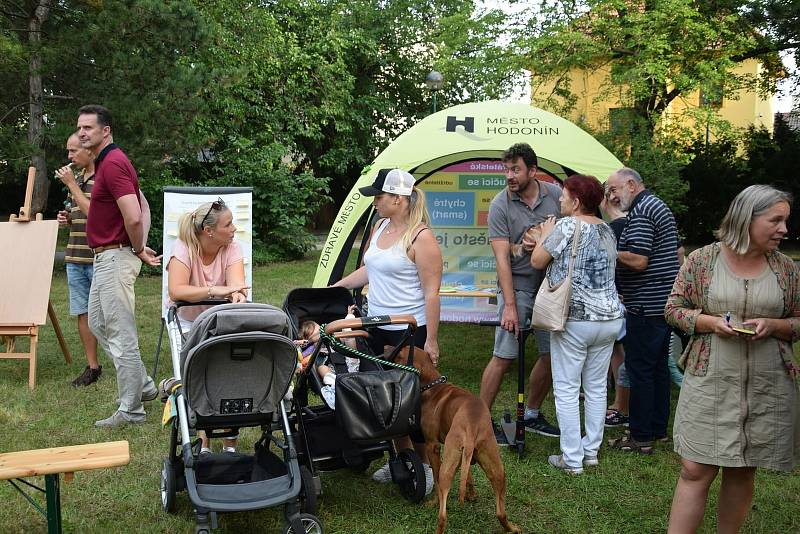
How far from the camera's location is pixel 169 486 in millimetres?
3826

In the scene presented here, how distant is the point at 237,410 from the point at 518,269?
7.56ft

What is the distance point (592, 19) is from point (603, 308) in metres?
13.2

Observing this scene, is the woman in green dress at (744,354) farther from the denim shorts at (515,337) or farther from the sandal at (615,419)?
the sandal at (615,419)

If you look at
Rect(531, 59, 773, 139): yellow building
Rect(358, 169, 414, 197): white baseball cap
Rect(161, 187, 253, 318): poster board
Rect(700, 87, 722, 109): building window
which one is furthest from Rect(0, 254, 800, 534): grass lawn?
Rect(531, 59, 773, 139): yellow building

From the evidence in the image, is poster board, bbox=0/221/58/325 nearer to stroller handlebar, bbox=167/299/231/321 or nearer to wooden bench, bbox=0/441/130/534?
stroller handlebar, bbox=167/299/231/321

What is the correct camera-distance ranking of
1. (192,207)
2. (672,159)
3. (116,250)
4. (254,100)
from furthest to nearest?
(254,100) → (672,159) → (192,207) → (116,250)

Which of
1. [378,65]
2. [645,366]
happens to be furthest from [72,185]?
[378,65]

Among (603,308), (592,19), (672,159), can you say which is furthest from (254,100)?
(603,308)

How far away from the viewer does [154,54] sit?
1230 cm

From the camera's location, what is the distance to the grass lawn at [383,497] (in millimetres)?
3908

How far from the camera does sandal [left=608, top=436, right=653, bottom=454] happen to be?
499 cm

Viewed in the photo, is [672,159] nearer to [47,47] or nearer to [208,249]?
[47,47]

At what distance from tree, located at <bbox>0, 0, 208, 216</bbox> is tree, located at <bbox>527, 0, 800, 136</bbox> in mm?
7329

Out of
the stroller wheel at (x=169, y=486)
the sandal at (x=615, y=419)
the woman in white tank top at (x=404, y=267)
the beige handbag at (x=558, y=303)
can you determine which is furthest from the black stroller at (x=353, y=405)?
the sandal at (x=615, y=419)
